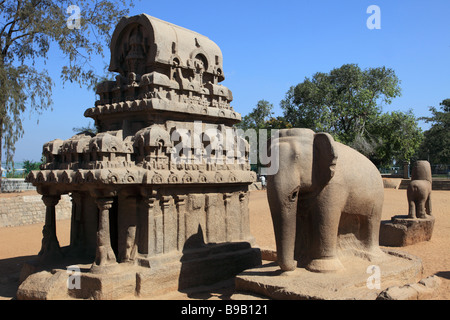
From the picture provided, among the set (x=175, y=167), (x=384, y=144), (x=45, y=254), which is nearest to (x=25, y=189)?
(x=45, y=254)

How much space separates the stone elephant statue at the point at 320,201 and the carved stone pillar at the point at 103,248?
9.38 ft

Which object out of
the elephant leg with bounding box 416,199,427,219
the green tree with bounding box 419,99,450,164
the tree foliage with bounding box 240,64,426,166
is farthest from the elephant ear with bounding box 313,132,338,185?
the green tree with bounding box 419,99,450,164

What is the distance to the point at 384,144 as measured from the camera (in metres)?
28.9

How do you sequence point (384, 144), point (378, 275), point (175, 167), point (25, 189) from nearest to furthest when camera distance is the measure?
point (378, 275) < point (175, 167) < point (25, 189) < point (384, 144)

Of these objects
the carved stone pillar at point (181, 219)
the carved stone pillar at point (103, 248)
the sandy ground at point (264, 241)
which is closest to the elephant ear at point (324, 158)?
the sandy ground at point (264, 241)

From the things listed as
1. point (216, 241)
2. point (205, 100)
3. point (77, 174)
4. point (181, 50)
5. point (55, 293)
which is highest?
point (181, 50)

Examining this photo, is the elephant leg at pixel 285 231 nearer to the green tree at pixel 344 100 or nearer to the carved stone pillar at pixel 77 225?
the carved stone pillar at pixel 77 225

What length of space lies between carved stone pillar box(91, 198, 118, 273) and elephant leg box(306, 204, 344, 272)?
10.5 feet

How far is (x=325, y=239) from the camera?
534 centimetres

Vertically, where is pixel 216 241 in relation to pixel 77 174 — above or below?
below

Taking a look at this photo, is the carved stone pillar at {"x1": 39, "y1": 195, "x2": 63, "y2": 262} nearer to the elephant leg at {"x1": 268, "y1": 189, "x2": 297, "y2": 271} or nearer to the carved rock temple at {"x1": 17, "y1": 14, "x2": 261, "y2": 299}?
Result: the carved rock temple at {"x1": 17, "y1": 14, "x2": 261, "y2": 299}

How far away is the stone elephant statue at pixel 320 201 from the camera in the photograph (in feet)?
17.1
